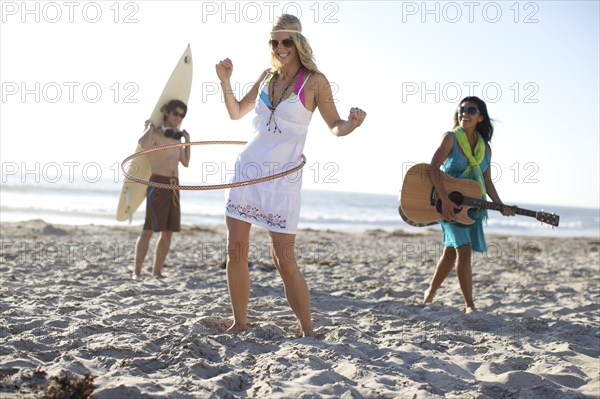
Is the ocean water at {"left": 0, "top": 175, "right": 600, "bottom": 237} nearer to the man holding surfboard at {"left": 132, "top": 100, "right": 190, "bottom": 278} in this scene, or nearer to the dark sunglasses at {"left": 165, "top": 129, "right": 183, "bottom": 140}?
the man holding surfboard at {"left": 132, "top": 100, "right": 190, "bottom": 278}

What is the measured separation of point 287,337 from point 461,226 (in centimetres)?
186

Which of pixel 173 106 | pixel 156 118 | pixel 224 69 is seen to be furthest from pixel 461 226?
pixel 156 118

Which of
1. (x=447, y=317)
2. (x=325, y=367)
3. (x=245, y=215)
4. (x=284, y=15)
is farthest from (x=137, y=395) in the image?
(x=447, y=317)

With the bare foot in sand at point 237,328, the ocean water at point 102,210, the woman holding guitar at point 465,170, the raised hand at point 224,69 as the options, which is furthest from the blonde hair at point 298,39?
the ocean water at point 102,210

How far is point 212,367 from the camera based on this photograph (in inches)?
115

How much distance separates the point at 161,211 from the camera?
20.4 feet

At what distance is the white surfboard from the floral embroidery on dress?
3.51 meters

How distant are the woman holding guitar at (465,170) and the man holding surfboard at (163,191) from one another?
2768 mm

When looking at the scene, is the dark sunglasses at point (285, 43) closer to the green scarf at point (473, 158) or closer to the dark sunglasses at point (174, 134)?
the green scarf at point (473, 158)

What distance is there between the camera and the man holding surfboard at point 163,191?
245 inches

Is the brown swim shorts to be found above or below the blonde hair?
below

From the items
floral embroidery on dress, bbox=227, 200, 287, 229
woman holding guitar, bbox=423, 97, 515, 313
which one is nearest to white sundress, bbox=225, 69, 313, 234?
floral embroidery on dress, bbox=227, 200, 287, 229

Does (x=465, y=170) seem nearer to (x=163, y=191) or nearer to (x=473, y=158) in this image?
(x=473, y=158)

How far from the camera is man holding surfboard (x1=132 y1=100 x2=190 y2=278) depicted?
6.23 m
